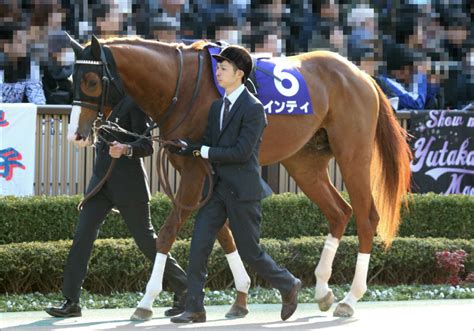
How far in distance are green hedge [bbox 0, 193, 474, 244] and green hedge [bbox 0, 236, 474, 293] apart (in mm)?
412

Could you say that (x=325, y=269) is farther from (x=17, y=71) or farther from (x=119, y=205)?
(x=17, y=71)

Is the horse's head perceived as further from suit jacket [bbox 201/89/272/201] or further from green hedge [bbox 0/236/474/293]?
green hedge [bbox 0/236/474/293]

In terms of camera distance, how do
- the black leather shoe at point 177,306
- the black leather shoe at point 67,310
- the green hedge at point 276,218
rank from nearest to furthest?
the black leather shoe at point 67,310, the black leather shoe at point 177,306, the green hedge at point 276,218

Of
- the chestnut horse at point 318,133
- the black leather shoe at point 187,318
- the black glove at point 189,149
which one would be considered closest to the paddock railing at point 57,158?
the chestnut horse at point 318,133

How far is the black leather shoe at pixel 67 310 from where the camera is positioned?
6680mm

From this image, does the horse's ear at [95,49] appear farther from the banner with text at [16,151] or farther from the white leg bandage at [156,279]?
the banner with text at [16,151]

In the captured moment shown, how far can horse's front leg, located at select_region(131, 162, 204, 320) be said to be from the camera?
6492mm

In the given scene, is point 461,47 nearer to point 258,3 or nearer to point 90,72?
point 258,3

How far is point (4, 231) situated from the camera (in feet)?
28.1

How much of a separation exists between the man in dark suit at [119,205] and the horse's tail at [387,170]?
1936mm

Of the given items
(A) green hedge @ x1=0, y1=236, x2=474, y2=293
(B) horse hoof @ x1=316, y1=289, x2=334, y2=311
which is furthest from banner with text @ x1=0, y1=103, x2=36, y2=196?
(B) horse hoof @ x1=316, y1=289, x2=334, y2=311

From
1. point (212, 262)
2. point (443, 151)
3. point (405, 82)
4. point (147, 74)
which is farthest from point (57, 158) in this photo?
point (405, 82)

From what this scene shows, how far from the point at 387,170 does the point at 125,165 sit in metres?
2.33

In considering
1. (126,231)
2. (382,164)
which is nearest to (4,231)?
(126,231)
